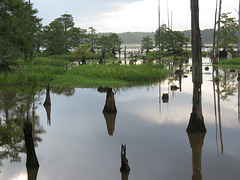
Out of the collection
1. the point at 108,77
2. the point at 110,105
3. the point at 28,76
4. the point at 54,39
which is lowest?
the point at 110,105

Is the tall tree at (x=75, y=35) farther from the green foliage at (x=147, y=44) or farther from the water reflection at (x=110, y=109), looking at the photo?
the water reflection at (x=110, y=109)

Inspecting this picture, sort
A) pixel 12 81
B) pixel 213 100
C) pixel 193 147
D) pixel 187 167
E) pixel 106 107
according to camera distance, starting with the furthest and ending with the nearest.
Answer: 1. pixel 12 81
2. pixel 213 100
3. pixel 106 107
4. pixel 193 147
5. pixel 187 167

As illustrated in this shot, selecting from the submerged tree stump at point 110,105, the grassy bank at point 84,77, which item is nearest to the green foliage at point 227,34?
the grassy bank at point 84,77

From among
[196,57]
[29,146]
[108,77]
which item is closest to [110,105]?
[196,57]

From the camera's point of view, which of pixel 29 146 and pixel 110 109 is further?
pixel 110 109

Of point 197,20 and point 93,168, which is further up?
point 197,20

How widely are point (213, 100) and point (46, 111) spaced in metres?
9.49

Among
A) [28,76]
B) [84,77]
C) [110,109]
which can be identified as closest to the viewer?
[110,109]

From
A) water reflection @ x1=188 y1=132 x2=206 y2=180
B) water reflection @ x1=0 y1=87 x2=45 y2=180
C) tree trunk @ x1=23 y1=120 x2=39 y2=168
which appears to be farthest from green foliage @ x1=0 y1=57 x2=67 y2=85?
water reflection @ x1=188 y1=132 x2=206 y2=180

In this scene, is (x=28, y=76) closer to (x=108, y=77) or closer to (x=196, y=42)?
(x=108, y=77)

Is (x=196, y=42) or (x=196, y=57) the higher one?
(x=196, y=42)

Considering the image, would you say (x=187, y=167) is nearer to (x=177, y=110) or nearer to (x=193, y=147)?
(x=193, y=147)

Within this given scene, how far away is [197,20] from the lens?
1009cm

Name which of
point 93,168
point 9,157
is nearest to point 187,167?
point 93,168
